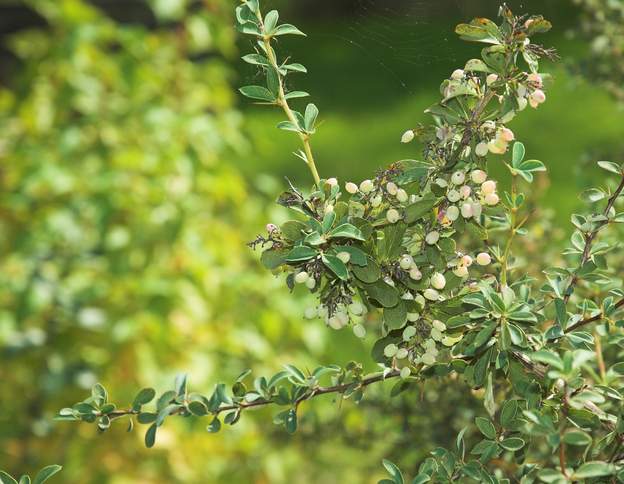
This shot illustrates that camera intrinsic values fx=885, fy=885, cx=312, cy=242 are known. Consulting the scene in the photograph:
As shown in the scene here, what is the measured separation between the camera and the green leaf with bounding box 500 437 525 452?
3.49 feet

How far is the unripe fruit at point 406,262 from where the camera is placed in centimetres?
105

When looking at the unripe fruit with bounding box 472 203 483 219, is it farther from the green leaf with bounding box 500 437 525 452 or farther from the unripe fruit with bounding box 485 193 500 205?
the green leaf with bounding box 500 437 525 452

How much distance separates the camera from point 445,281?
1.07 metres

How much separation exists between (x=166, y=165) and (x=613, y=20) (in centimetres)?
174

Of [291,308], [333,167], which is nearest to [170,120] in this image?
[291,308]

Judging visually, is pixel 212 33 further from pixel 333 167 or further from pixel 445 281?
pixel 333 167

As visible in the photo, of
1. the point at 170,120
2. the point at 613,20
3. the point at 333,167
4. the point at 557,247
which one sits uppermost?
the point at 613,20

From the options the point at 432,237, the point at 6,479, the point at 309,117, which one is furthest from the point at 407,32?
the point at 6,479

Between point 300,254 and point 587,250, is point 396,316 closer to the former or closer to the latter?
point 300,254

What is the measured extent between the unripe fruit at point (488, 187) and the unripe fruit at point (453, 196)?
29 millimetres

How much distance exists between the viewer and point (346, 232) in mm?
1006

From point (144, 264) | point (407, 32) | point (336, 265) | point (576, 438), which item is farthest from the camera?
point (144, 264)

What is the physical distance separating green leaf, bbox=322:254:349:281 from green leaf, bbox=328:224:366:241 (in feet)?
0.08

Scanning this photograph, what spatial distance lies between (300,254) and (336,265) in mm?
43
